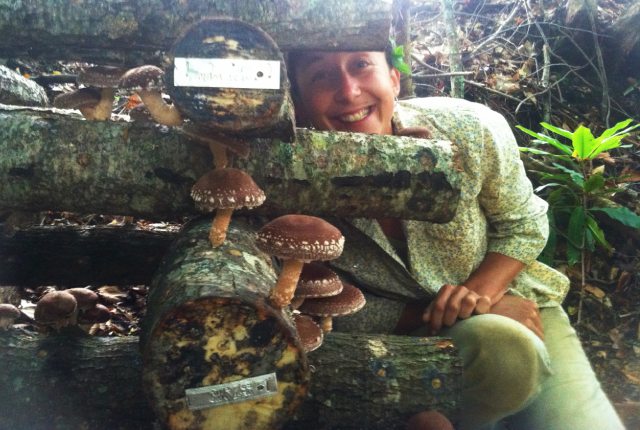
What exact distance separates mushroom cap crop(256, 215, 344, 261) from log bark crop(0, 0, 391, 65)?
0.89m

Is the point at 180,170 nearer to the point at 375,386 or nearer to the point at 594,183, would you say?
the point at 375,386

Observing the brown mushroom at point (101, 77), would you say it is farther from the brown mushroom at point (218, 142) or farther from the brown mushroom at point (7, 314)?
the brown mushroom at point (7, 314)

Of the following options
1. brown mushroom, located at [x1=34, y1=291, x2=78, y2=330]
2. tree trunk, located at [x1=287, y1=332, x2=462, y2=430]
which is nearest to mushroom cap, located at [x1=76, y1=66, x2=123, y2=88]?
brown mushroom, located at [x1=34, y1=291, x2=78, y2=330]

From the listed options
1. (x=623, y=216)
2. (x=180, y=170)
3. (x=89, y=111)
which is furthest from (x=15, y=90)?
(x=623, y=216)

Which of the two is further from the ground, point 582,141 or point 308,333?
point 582,141

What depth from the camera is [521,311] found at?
10.2ft

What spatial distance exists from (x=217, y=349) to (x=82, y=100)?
1697 mm

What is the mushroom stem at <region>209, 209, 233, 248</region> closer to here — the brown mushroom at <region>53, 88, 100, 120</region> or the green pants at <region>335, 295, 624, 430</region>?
the brown mushroom at <region>53, 88, 100, 120</region>

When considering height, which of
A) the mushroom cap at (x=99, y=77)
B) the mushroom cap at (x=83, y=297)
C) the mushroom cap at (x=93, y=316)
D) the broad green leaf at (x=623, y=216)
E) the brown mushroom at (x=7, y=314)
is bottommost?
the mushroom cap at (x=93, y=316)

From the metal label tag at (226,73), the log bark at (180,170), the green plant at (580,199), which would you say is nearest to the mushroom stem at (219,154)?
the log bark at (180,170)

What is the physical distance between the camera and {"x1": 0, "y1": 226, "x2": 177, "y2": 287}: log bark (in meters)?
3.31

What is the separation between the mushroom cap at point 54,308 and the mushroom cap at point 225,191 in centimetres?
160

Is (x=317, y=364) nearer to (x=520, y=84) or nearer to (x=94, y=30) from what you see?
(x=94, y=30)

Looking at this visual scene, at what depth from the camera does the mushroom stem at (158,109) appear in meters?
2.53
